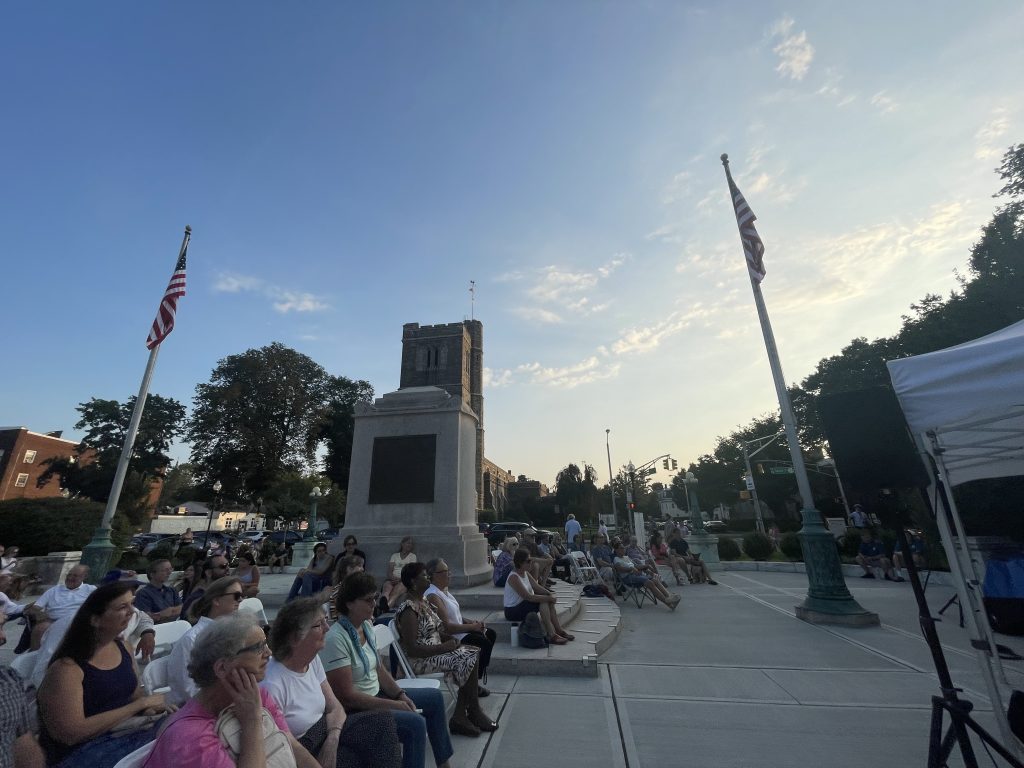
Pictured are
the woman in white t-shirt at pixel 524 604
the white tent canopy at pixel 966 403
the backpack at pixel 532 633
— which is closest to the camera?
the white tent canopy at pixel 966 403

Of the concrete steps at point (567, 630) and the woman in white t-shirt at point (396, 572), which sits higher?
the woman in white t-shirt at point (396, 572)

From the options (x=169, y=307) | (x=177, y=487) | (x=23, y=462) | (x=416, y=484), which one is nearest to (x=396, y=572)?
(x=416, y=484)

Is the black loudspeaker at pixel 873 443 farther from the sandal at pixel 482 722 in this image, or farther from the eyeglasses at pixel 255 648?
the eyeglasses at pixel 255 648

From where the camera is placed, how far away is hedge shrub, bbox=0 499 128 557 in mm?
14812

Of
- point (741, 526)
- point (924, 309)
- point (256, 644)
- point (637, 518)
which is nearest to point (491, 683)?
point (256, 644)

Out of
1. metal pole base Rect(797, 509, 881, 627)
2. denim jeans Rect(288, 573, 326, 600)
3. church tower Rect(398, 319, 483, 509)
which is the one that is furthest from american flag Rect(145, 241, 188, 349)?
church tower Rect(398, 319, 483, 509)

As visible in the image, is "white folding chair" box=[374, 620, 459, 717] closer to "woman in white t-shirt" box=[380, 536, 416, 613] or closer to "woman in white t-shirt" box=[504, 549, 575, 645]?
"woman in white t-shirt" box=[504, 549, 575, 645]

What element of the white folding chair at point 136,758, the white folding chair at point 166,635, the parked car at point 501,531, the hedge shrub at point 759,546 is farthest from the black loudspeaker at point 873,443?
the parked car at point 501,531

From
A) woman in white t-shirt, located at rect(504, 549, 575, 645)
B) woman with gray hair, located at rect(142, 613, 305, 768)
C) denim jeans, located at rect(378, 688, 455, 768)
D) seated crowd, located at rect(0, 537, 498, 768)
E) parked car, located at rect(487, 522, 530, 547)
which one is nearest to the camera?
woman with gray hair, located at rect(142, 613, 305, 768)

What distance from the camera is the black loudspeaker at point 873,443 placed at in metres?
3.61

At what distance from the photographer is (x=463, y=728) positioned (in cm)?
397

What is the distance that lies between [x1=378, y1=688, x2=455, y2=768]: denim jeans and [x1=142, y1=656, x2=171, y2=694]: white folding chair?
1.92 m

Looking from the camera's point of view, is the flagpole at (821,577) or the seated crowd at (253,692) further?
the flagpole at (821,577)

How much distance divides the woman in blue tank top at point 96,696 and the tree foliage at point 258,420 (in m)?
35.5
